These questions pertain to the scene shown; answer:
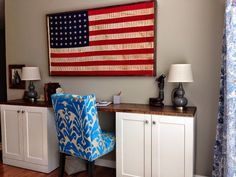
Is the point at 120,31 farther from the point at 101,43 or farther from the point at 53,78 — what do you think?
the point at 53,78

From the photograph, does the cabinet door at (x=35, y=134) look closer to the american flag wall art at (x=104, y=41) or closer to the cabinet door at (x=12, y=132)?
the cabinet door at (x=12, y=132)

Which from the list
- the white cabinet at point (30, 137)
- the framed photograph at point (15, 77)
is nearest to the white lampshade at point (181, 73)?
the white cabinet at point (30, 137)

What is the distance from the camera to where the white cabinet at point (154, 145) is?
2281mm

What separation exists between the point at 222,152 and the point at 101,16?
2068mm

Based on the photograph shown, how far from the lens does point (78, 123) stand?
2.29 metres

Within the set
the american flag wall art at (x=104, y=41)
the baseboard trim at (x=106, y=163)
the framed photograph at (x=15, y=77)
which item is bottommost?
the baseboard trim at (x=106, y=163)

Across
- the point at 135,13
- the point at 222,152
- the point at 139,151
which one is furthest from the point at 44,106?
the point at 222,152

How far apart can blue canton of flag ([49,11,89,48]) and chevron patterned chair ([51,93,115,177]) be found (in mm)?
1068

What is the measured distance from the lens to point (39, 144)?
3000 mm

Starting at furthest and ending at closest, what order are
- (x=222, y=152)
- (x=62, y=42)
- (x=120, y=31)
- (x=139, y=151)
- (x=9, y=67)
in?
(x=9, y=67), (x=62, y=42), (x=120, y=31), (x=139, y=151), (x=222, y=152)

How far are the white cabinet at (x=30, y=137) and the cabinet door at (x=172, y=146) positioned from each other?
134 centimetres

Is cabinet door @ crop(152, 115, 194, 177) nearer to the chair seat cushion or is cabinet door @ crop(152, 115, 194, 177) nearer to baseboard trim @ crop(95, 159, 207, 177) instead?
the chair seat cushion

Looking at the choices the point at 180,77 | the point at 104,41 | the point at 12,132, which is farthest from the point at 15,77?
the point at 180,77

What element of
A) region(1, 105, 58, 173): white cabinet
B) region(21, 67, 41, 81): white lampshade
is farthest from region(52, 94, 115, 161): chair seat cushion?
region(21, 67, 41, 81): white lampshade
